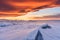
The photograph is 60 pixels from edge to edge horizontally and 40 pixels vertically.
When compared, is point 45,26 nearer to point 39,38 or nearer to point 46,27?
point 46,27

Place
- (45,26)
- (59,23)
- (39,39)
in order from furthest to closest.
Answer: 1. (59,23)
2. (45,26)
3. (39,39)

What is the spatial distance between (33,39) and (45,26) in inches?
315

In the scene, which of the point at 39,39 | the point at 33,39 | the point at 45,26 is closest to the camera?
the point at 39,39

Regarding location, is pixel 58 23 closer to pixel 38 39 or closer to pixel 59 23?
pixel 59 23

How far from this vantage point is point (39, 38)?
661cm

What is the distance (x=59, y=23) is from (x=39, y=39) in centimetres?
1362

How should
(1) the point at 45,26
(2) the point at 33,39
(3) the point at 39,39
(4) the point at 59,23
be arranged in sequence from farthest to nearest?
(4) the point at 59,23, (1) the point at 45,26, (2) the point at 33,39, (3) the point at 39,39

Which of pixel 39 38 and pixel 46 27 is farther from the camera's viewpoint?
pixel 46 27

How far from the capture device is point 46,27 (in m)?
15.3

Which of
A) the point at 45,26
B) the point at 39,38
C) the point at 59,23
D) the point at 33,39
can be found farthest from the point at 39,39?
the point at 59,23

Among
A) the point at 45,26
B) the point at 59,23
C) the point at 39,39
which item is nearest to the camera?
the point at 39,39

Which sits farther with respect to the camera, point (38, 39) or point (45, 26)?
point (45, 26)

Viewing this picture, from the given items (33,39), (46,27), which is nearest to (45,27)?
(46,27)

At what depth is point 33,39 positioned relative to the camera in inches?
281
